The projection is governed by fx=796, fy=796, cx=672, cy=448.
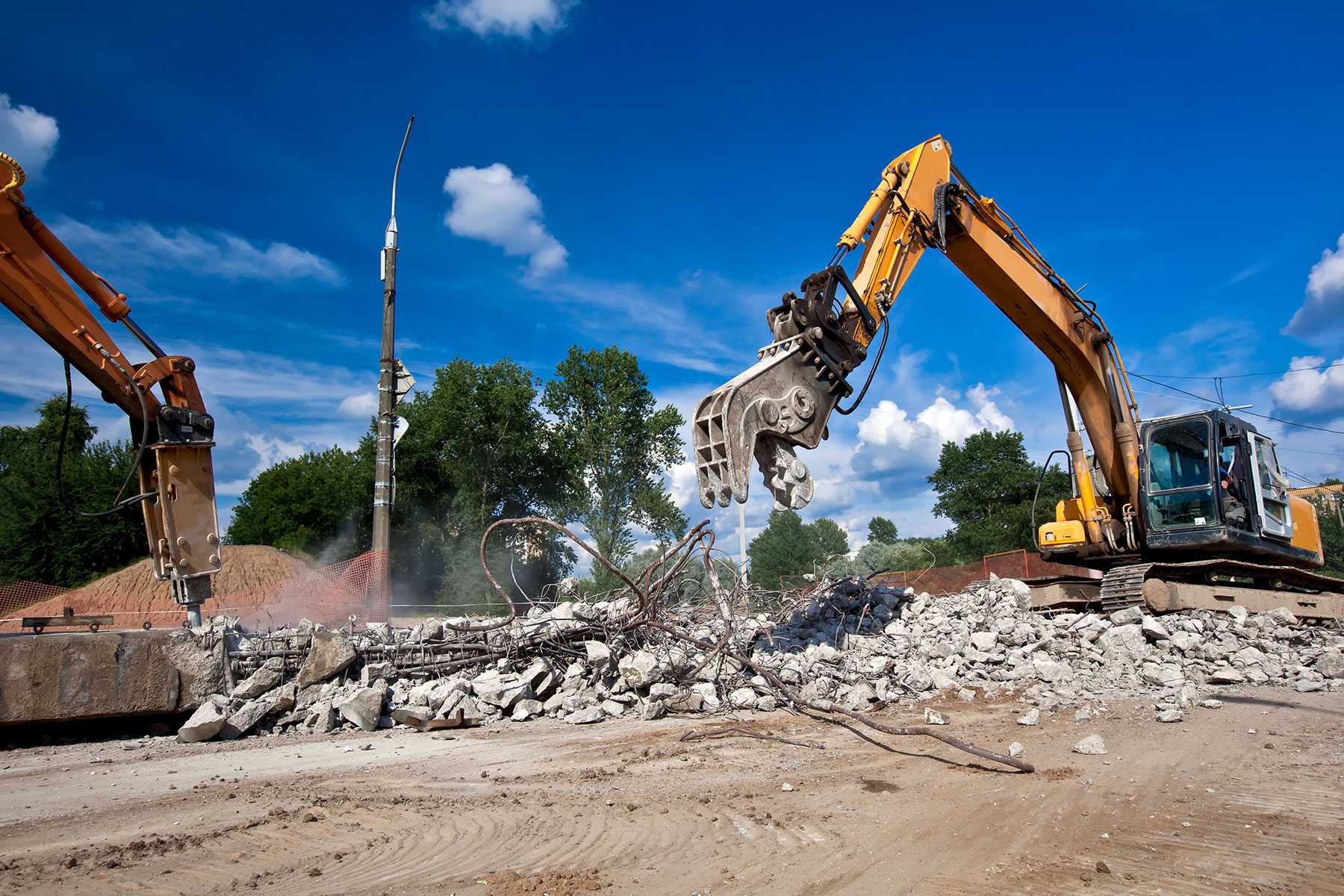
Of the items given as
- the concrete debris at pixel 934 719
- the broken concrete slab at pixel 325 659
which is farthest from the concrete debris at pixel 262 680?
the concrete debris at pixel 934 719

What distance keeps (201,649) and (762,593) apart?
6167 mm

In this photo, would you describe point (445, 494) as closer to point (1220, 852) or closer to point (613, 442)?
point (613, 442)

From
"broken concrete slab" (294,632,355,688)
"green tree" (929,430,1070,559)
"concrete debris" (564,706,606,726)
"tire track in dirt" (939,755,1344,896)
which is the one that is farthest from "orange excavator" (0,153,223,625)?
"green tree" (929,430,1070,559)

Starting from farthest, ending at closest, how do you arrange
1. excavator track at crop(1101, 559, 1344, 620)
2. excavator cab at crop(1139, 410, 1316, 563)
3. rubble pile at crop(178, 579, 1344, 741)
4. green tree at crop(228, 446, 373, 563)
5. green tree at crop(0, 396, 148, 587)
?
green tree at crop(228, 446, 373, 563), green tree at crop(0, 396, 148, 587), excavator cab at crop(1139, 410, 1316, 563), excavator track at crop(1101, 559, 1344, 620), rubble pile at crop(178, 579, 1344, 741)

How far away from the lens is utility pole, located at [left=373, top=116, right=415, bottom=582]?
1291 centimetres

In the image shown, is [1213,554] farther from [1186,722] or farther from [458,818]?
[458,818]

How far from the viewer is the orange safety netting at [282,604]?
13101 millimetres

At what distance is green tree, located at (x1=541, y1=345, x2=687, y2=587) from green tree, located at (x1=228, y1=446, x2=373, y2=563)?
9.23 metres

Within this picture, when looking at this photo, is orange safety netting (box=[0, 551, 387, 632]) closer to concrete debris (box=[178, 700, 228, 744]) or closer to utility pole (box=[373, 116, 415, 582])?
utility pole (box=[373, 116, 415, 582])

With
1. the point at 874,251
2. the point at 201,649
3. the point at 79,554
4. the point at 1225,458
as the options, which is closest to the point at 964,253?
the point at 874,251

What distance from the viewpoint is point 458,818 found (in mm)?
4312

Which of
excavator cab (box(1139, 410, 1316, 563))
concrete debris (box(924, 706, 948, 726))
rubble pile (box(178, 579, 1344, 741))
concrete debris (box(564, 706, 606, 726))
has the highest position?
excavator cab (box(1139, 410, 1316, 563))

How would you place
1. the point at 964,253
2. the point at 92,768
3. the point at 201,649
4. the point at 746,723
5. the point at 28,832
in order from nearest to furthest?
the point at 28,832, the point at 92,768, the point at 746,723, the point at 201,649, the point at 964,253

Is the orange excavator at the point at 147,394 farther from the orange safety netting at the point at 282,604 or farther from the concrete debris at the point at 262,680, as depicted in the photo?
the orange safety netting at the point at 282,604
